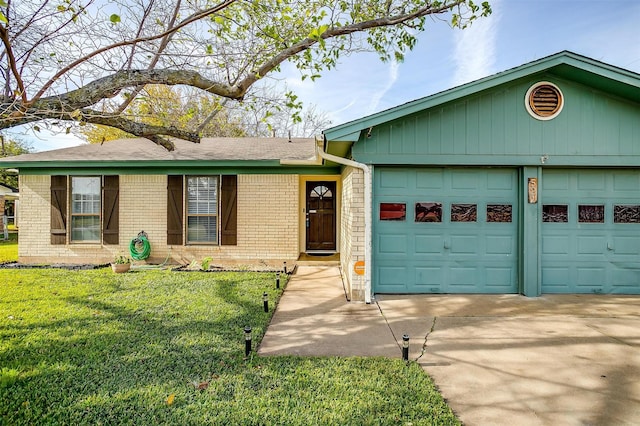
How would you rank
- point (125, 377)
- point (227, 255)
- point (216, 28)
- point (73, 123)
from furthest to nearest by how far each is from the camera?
point (227, 255), point (216, 28), point (73, 123), point (125, 377)

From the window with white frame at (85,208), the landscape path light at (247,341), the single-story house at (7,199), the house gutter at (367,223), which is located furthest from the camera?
the single-story house at (7,199)

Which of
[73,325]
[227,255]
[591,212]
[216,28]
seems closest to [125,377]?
[73,325]

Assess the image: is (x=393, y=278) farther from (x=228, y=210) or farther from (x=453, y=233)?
(x=228, y=210)

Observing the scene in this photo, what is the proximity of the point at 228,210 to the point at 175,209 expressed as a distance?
144 cm

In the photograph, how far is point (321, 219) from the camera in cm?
1060

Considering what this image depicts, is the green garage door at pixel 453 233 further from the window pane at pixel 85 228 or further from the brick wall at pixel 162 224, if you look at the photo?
the window pane at pixel 85 228

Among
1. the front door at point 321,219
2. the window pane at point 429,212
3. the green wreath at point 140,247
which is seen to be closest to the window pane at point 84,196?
the green wreath at point 140,247

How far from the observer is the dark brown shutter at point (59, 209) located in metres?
9.19

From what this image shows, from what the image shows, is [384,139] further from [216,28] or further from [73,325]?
[73,325]

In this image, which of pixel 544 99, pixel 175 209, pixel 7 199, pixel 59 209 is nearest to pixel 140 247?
pixel 175 209

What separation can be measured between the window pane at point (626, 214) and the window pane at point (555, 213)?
947 millimetres

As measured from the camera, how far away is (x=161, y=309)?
5.37 m

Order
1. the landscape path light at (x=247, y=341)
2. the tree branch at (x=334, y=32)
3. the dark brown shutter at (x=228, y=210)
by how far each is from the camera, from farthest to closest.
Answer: the dark brown shutter at (x=228, y=210)
the tree branch at (x=334, y=32)
the landscape path light at (x=247, y=341)

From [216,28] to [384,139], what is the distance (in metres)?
4.13
